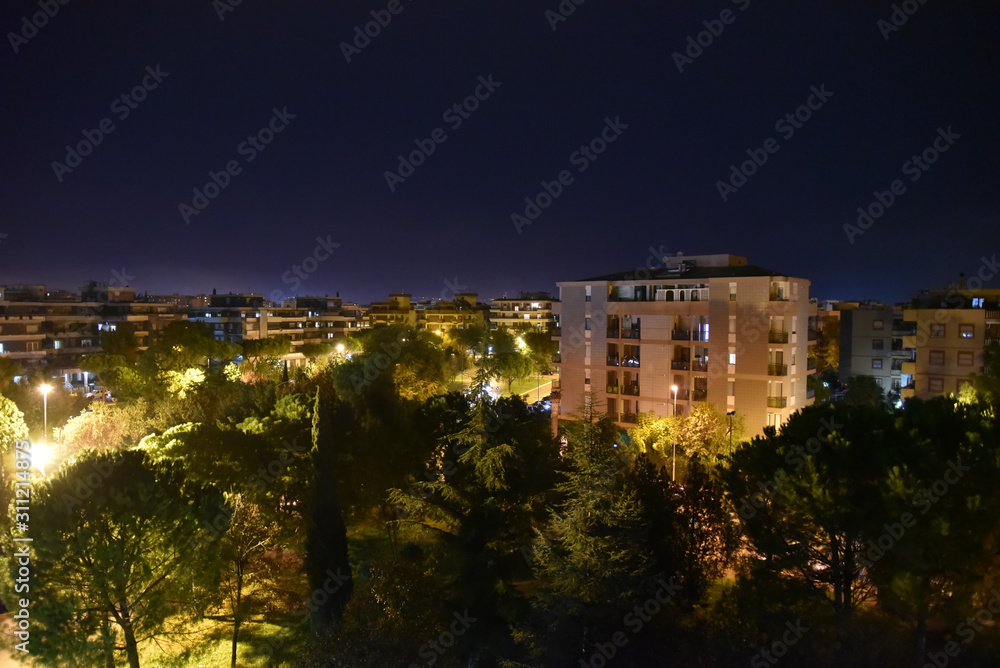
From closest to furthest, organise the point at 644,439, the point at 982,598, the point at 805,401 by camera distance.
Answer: the point at 982,598, the point at 644,439, the point at 805,401

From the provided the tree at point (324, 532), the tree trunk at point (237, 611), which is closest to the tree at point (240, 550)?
the tree trunk at point (237, 611)

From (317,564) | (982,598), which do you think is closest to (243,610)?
(317,564)

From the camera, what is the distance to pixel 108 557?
13406 millimetres

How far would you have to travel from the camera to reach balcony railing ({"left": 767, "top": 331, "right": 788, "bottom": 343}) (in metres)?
30.6

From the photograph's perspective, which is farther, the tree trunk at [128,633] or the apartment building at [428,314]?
the apartment building at [428,314]

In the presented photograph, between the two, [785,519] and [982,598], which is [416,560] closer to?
[785,519]

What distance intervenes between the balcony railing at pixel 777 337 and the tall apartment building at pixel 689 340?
0.05 meters

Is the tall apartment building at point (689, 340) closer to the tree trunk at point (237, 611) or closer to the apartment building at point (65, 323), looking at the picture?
the tree trunk at point (237, 611)

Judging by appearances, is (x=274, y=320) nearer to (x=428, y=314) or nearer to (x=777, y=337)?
(x=428, y=314)

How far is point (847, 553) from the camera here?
523 inches

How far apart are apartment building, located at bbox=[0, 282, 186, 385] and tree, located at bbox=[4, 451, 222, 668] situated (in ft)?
179

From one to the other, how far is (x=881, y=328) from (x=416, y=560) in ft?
151

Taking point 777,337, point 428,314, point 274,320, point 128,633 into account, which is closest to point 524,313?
point 428,314

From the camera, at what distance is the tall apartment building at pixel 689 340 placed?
101ft
